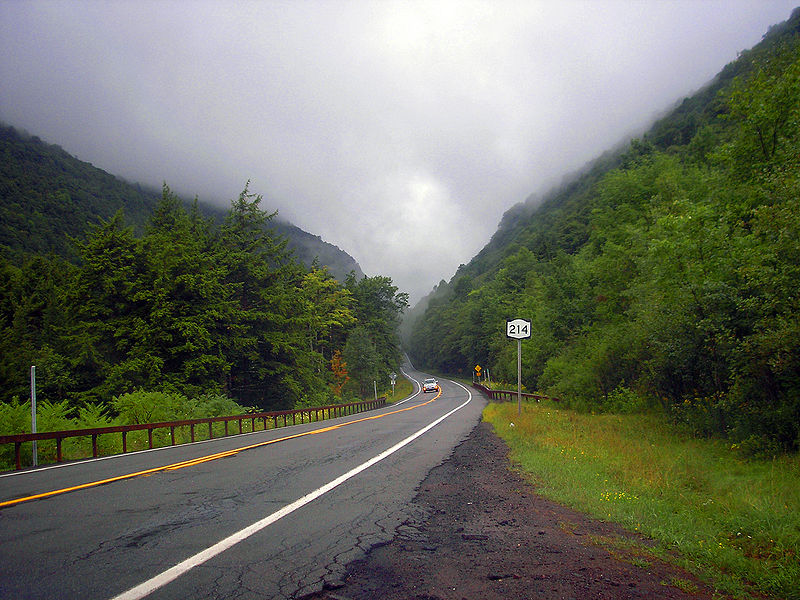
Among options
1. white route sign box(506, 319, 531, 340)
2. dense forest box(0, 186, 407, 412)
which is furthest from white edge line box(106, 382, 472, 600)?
dense forest box(0, 186, 407, 412)

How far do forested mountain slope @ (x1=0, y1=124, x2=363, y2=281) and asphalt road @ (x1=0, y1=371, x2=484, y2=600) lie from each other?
39.9 meters

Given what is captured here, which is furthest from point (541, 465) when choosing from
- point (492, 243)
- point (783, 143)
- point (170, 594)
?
point (492, 243)

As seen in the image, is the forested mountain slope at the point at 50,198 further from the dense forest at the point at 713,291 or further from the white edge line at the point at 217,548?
the white edge line at the point at 217,548

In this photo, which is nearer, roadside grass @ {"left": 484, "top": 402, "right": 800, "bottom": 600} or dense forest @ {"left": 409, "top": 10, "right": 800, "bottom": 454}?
roadside grass @ {"left": 484, "top": 402, "right": 800, "bottom": 600}

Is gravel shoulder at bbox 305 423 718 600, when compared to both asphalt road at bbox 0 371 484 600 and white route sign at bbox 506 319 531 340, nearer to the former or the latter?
asphalt road at bbox 0 371 484 600

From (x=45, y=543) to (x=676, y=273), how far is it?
57.2ft

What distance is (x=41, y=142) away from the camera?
11644cm

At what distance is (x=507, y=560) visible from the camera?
461 centimetres

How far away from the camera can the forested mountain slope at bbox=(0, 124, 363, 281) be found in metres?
67.8

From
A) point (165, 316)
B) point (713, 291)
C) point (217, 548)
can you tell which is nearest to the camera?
point (217, 548)

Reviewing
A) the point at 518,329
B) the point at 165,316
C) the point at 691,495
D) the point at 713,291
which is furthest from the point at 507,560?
the point at 165,316

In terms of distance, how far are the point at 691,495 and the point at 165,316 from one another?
28.5 metres

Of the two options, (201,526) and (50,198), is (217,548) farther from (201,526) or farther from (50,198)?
(50,198)

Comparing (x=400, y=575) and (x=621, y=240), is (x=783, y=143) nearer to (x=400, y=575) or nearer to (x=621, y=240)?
(x=621, y=240)
